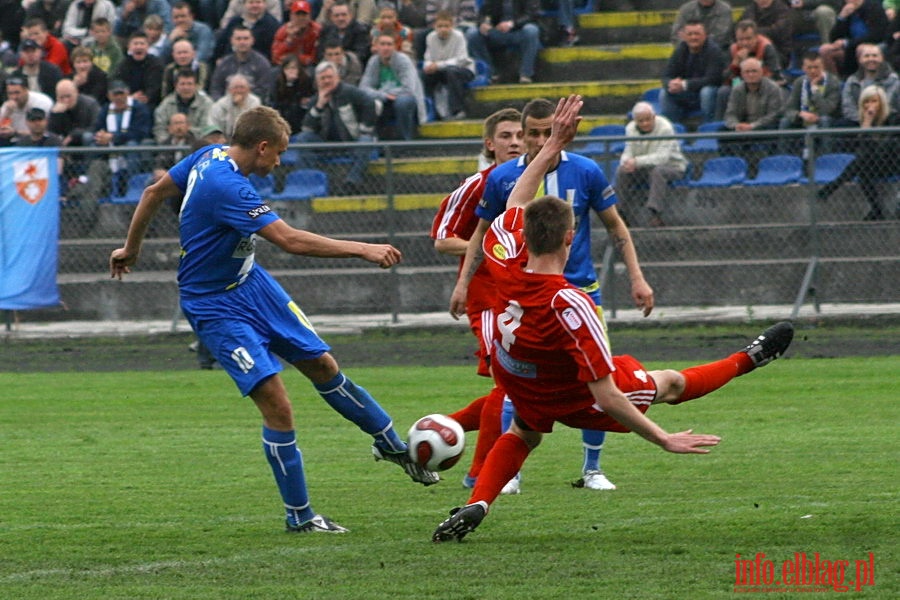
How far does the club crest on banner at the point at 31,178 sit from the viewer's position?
1644 cm

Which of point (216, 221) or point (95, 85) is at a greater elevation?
point (216, 221)

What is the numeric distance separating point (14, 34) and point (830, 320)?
13.5 metres

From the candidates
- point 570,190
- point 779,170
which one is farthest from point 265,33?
point 570,190

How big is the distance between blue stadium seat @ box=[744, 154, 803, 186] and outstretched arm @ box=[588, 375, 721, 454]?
10.2 metres

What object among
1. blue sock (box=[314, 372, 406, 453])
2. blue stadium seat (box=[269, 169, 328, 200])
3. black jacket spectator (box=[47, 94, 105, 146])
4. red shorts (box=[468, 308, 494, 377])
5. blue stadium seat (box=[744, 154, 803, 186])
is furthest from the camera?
black jacket spectator (box=[47, 94, 105, 146])

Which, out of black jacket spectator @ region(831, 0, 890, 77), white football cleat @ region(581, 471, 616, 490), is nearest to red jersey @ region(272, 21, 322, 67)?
black jacket spectator @ region(831, 0, 890, 77)

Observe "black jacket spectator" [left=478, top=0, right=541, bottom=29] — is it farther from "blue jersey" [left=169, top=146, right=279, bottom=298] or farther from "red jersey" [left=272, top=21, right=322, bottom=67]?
"blue jersey" [left=169, top=146, right=279, bottom=298]

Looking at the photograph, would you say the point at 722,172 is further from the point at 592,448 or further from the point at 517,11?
the point at 592,448

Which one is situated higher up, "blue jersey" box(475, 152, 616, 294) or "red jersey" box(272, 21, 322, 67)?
"blue jersey" box(475, 152, 616, 294)

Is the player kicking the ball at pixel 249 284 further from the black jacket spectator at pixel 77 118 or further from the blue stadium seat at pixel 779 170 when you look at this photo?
the black jacket spectator at pixel 77 118

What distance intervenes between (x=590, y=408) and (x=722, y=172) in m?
10.0

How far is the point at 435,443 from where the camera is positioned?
24.7ft

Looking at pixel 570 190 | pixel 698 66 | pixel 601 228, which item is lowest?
pixel 601 228

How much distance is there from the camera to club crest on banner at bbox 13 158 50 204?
16.4m
